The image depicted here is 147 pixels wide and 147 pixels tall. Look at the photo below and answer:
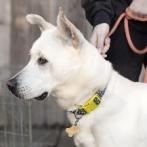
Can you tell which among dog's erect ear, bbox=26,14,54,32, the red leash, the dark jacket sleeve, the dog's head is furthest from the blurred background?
the dog's head

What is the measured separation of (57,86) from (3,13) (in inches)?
97.2

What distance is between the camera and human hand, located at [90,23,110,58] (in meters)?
3.90

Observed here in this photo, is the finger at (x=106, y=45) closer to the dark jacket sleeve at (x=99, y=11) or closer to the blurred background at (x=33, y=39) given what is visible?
the dark jacket sleeve at (x=99, y=11)

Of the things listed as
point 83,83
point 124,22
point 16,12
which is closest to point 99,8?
point 124,22

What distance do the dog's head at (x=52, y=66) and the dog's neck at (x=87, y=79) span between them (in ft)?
0.11

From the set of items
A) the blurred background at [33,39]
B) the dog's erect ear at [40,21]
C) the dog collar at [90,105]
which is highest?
the dog's erect ear at [40,21]

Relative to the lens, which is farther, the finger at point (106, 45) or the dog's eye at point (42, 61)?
the finger at point (106, 45)

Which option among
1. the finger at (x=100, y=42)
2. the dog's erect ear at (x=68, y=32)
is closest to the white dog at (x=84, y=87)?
the dog's erect ear at (x=68, y=32)

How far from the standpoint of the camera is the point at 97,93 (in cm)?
355

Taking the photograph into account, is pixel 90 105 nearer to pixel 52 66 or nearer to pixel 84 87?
pixel 84 87

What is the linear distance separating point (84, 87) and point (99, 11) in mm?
736

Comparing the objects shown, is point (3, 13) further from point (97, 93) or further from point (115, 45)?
point (97, 93)

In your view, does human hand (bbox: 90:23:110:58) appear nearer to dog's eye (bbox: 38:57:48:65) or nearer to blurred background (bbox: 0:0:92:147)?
dog's eye (bbox: 38:57:48:65)

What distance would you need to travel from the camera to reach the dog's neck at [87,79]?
352 cm
